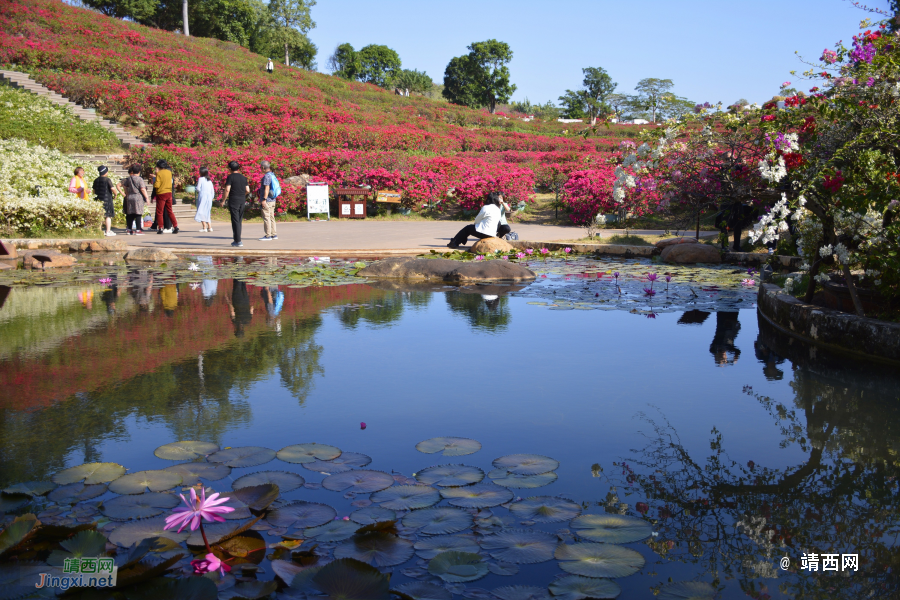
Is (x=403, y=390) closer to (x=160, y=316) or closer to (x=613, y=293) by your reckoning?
(x=160, y=316)

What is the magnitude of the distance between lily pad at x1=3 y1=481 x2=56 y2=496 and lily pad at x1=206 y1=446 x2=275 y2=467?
627 mm

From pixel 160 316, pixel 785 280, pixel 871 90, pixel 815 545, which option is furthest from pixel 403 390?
pixel 785 280

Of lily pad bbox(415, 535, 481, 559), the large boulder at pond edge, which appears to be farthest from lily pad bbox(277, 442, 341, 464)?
the large boulder at pond edge

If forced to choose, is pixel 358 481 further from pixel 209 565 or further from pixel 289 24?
pixel 289 24

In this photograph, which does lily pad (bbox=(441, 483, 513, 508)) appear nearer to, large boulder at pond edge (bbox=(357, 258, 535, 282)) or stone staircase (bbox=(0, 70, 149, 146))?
large boulder at pond edge (bbox=(357, 258, 535, 282))

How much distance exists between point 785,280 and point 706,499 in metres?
4.89

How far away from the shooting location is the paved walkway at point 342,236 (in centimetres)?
1288

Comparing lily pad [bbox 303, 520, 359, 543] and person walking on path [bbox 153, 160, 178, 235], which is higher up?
person walking on path [bbox 153, 160, 178, 235]

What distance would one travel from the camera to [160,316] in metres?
6.56

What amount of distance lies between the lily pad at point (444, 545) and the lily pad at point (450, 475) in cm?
42

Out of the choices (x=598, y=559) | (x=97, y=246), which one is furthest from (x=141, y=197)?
(x=598, y=559)

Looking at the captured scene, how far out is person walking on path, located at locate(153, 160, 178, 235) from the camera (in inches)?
616

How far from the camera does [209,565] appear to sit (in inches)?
85.1

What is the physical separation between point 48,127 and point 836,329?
76.0 ft
